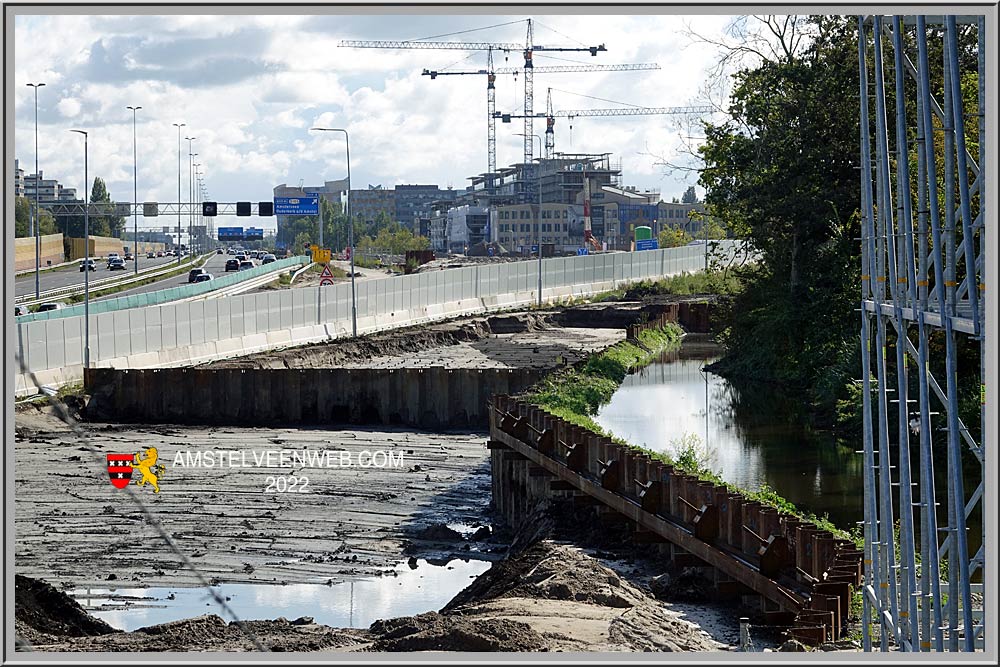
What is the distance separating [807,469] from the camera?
98.2 ft

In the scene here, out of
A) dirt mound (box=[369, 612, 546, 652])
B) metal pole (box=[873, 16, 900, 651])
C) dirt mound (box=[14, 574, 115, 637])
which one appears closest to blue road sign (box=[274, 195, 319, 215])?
dirt mound (box=[14, 574, 115, 637])

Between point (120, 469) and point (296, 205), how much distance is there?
5901cm

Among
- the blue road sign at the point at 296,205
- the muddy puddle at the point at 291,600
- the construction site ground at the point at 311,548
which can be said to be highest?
the blue road sign at the point at 296,205

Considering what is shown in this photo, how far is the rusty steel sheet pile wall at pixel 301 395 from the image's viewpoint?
131ft

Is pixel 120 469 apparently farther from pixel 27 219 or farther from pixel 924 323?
pixel 27 219

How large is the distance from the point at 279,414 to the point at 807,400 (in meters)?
16.7

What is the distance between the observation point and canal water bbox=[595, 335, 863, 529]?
27.2 m

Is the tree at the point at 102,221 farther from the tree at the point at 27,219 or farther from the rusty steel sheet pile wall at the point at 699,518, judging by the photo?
the rusty steel sheet pile wall at the point at 699,518

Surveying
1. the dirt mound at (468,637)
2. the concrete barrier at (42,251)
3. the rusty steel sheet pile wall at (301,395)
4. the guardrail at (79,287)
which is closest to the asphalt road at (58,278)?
the guardrail at (79,287)

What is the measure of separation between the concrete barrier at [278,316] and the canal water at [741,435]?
6.16 meters

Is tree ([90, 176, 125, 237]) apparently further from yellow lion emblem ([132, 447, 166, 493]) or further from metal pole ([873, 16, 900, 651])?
metal pole ([873, 16, 900, 651])

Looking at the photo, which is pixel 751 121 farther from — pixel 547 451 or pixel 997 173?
pixel 997 173

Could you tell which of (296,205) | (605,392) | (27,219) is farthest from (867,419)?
(27,219)

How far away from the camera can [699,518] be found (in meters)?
17.1
